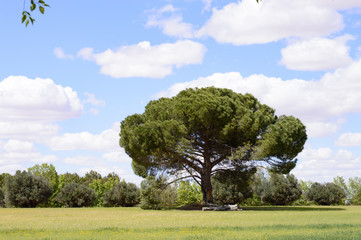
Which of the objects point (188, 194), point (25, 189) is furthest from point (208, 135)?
point (25, 189)

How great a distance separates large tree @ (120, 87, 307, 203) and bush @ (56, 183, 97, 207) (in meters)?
10.2

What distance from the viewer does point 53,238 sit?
1402 cm

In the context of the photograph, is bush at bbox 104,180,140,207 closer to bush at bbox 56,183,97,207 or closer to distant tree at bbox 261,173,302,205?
bush at bbox 56,183,97,207

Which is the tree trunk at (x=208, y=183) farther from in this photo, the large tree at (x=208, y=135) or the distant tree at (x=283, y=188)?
the distant tree at (x=283, y=188)

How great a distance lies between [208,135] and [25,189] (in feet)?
71.9

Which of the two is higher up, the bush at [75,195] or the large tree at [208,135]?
the large tree at [208,135]

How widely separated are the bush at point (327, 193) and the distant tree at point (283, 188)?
2.13 m

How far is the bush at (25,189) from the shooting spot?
45906 millimetres

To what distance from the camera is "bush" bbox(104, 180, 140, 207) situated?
45.7m

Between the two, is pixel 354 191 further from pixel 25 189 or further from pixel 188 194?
Answer: pixel 25 189

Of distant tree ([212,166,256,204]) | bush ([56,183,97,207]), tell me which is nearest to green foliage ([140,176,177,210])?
distant tree ([212,166,256,204])

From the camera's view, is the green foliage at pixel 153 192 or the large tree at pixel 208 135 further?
the green foliage at pixel 153 192

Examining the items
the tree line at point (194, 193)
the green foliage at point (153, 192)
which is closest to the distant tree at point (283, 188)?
the tree line at point (194, 193)

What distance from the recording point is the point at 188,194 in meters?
46.7
